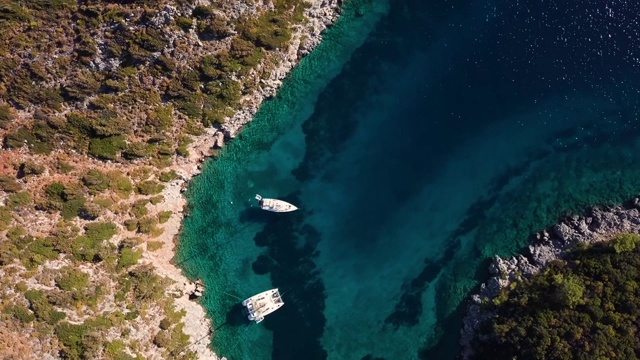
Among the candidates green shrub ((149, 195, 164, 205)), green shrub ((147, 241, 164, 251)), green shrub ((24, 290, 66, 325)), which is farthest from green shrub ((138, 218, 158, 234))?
green shrub ((24, 290, 66, 325))

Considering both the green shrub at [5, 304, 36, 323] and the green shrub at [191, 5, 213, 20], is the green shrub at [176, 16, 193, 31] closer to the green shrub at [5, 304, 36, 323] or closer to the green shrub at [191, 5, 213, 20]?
the green shrub at [191, 5, 213, 20]

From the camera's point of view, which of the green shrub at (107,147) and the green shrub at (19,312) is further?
the green shrub at (107,147)

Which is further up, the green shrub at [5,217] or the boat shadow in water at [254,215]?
the boat shadow in water at [254,215]

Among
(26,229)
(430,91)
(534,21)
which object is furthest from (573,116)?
(26,229)

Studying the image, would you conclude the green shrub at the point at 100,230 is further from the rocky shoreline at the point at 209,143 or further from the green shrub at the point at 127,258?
the rocky shoreline at the point at 209,143

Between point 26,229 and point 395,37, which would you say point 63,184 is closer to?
point 26,229

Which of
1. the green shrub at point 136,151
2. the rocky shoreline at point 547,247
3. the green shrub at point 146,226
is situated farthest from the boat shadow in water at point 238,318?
the rocky shoreline at point 547,247

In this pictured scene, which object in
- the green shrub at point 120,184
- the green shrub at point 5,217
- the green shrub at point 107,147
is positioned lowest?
the green shrub at point 5,217

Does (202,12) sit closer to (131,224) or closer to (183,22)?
(183,22)

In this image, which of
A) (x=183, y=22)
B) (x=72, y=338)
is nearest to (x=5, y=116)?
(x=183, y=22)
